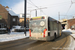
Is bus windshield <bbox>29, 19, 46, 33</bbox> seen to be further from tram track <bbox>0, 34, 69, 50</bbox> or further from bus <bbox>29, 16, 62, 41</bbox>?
tram track <bbox>0, 34, 69, 50</bbox>

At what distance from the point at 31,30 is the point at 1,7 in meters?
23.9

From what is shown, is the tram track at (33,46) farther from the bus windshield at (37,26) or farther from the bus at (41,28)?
the bus windshield at (37,26)

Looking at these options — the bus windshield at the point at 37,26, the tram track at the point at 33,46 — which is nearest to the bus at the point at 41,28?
the bus windshield at the point at 37,26

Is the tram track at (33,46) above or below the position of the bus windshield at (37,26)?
below

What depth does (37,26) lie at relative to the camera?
28.0 ft

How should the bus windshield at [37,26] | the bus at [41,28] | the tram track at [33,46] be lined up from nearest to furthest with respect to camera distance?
the tram track at [33,46] → the bus at [41,28] → the bus windshield at [37,26]

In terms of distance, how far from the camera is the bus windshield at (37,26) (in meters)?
8.26

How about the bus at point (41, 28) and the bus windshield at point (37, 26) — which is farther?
the bus windshield at point (37, 26)

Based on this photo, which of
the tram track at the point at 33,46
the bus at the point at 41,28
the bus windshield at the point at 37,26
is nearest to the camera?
the tram track at the point at 33,46

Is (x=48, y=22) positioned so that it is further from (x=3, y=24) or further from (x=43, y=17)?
(x=3, y=24)

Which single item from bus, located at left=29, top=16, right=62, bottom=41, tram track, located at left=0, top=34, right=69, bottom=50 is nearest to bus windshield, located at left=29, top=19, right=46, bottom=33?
bus, located at left=29, top=16, right=62, bottom=41

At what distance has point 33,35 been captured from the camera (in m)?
8.66

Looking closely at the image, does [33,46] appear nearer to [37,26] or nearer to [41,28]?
[41,28]

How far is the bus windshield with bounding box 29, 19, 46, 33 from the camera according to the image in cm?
826
